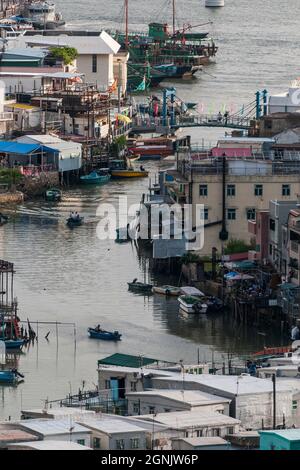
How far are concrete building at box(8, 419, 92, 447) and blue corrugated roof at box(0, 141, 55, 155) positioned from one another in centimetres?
2488

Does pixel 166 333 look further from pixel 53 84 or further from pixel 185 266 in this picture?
pixel 53 84

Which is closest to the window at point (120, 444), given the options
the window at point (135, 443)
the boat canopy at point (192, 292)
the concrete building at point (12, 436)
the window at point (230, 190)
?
the window at point (135, 443)

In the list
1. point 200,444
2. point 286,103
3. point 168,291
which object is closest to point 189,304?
point 168,291

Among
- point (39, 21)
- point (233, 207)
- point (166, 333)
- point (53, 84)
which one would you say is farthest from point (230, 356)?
point (39, 21)

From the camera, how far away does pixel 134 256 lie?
1673 inches

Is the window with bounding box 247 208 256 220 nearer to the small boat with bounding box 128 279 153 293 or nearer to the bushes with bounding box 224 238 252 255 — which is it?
the bushes with bounding box 224 238 252 255

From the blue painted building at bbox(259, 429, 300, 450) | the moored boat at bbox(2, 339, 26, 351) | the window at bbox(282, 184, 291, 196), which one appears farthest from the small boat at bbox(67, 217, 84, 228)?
the blue painted building at bbox(259, 429, 300, 450)

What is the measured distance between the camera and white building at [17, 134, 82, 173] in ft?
168

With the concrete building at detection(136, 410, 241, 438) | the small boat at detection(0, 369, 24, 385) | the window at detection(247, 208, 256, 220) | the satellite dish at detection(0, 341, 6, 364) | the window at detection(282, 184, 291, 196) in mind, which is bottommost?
the satellite dish at detection(0, 341, 6, 364)

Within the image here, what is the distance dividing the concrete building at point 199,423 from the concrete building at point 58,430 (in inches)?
40.0

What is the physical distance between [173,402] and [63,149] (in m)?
23.5

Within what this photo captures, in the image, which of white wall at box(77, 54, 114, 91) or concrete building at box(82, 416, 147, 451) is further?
white wall at box(77, 54, 114, 91)

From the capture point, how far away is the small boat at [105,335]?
117ft

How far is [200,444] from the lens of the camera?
25203mm
